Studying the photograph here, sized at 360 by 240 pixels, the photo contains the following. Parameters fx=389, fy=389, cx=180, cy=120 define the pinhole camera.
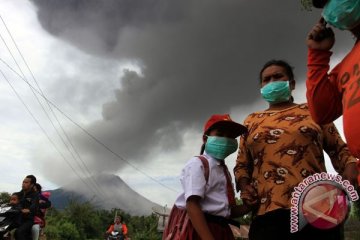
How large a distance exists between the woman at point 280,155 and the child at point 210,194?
10cm

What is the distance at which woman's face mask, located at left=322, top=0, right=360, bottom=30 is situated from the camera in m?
1.24

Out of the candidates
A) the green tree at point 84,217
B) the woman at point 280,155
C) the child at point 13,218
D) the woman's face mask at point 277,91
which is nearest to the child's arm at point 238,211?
the woman at point 280,155

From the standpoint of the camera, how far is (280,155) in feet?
7.02

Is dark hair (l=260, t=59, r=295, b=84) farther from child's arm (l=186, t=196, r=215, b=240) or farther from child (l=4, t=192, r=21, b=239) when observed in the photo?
child (l=4, t=192, r=21, b=239)

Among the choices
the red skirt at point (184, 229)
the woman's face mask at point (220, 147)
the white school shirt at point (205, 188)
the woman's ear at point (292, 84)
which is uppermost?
the woman's ear at point (292, 84)

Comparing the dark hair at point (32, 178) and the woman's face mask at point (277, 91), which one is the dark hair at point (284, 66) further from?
the dark hair at point (32, 178)

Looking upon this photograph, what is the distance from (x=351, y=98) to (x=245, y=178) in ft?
3.94

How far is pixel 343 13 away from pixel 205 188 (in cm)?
132

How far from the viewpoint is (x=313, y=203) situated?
126 cm

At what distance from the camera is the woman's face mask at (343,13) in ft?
4.08

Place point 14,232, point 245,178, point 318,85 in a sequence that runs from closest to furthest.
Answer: point 318,85
point 245,178
point 14,232

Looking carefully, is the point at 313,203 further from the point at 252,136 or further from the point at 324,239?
the point at 252,136

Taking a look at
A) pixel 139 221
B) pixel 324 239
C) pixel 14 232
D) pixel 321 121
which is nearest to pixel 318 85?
pixel 321 121

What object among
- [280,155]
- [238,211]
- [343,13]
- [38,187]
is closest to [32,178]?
[38,187]
